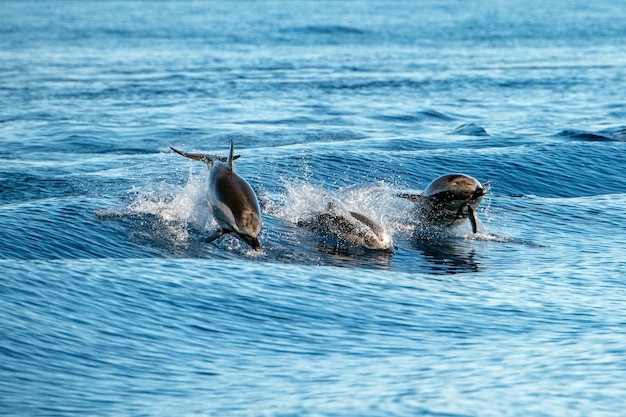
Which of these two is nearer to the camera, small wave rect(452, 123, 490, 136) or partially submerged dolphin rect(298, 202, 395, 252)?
partially submerged dolphin rect(298, 202, 395, 252)

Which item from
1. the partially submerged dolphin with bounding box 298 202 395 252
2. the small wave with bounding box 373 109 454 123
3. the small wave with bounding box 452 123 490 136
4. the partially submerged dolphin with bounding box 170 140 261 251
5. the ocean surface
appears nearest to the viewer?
the ocean surface

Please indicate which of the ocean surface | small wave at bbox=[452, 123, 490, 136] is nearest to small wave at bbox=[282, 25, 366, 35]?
the ocean surface

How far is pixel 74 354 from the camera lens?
35.8 feet

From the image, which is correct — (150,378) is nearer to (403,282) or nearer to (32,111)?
(403,282)

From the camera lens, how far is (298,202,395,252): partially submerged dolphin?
16.5 metres

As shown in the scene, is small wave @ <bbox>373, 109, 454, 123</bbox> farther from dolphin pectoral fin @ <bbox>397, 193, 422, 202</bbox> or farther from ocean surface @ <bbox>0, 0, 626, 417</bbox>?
dolphin pectoral fin @ <bbox>397, 193, 422, 202</bbox>

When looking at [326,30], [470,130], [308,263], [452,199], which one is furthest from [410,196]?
[326,30]

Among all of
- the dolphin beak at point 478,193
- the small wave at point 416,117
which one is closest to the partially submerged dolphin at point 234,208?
the dolphin beak at point 478,193

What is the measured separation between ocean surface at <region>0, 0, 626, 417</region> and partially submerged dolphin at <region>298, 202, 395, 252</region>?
275 millimetres

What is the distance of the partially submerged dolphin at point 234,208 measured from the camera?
14070 mm

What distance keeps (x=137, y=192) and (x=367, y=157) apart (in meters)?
6.96

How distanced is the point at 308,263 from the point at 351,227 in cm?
175

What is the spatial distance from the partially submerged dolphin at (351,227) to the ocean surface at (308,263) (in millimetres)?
275

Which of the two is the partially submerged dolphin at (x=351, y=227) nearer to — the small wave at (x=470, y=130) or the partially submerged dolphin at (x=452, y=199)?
the partially submerged dolphin at (x=452, y=199)
